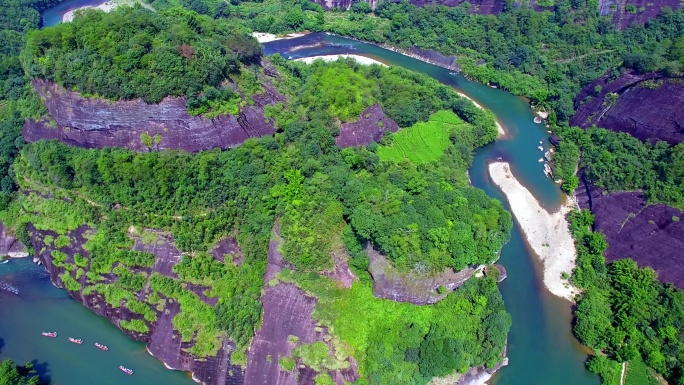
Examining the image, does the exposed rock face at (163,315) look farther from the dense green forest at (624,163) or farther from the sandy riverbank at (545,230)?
the dense green forest at (624,163)

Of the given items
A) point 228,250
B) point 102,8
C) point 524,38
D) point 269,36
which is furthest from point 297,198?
point 102,8

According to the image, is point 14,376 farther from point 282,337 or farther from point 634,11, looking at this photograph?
point 634,11

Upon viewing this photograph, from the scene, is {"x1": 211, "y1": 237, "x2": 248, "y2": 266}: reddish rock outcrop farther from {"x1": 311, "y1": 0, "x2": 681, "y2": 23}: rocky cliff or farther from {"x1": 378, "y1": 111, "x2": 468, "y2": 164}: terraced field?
{"x1": 311, "y1": 0, "x2": 681, "y2": 23}: rocky cliff

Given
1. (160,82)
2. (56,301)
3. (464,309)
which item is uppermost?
(160,82)

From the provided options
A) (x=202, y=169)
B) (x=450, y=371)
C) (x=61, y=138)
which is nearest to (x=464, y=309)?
(x=450, y=371)

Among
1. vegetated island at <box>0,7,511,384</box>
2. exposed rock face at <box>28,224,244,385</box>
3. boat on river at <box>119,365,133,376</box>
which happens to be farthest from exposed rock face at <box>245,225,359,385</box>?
boat on river at <box>119,365,133,376</box>

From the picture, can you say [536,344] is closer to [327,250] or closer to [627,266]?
[627,266]
